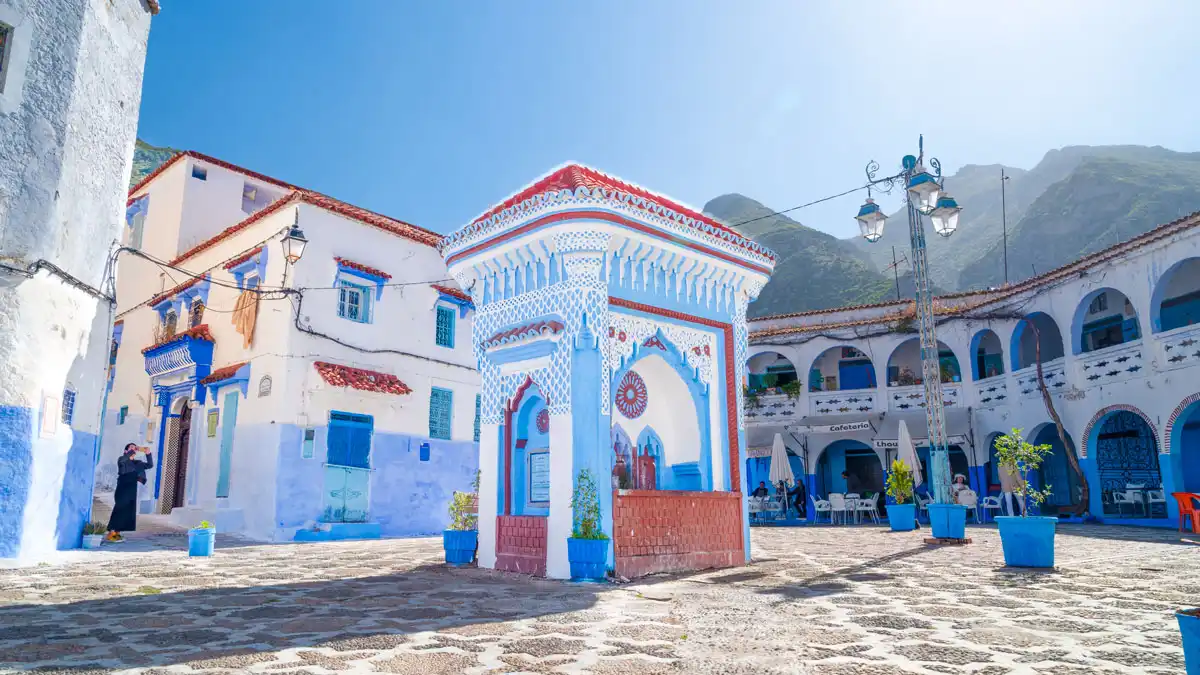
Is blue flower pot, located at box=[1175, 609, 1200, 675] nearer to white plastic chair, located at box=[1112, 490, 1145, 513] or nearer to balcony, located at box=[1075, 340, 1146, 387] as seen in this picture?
balcony, located at box=[1075, 340, 1146, 387]

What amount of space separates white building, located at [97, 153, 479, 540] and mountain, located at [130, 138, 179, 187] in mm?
11314

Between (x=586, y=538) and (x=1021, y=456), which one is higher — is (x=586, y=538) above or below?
below

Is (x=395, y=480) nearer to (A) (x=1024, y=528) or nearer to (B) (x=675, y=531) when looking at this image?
(B) (x=675, y=531)

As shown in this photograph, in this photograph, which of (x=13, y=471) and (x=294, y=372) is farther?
(x=294, y=372)

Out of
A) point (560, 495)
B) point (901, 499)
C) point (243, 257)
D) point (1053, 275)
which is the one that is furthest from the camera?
point (1053, 275)

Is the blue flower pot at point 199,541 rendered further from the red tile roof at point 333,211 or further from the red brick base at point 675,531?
the red tile roof at point 333,211

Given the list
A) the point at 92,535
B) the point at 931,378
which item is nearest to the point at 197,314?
the point at 92,535

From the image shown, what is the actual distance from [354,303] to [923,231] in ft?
39.5

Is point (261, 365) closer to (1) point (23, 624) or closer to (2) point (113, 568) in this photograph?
(2) point (113, 568)

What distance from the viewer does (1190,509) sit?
47.2 ft

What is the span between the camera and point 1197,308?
20.9m

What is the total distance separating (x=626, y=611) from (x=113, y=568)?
6991 millimetres

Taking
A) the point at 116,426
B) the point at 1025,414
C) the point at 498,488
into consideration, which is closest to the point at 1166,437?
the point at 1025,414

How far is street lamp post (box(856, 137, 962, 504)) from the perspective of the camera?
12250mm
